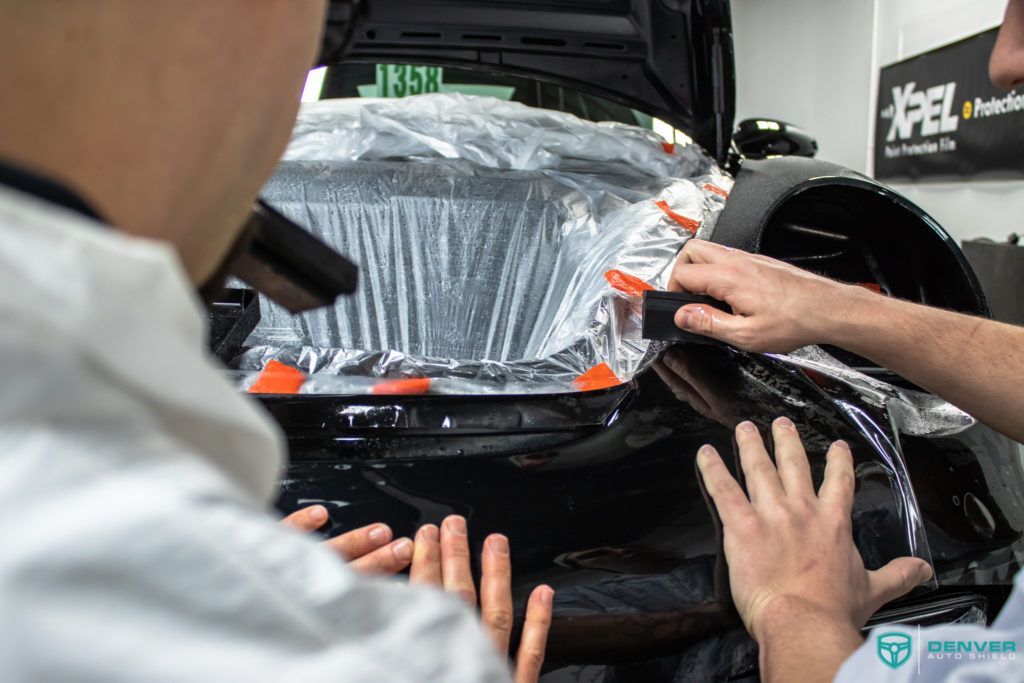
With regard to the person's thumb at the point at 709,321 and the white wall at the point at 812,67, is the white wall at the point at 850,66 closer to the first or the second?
the white wall at the point at 812,67

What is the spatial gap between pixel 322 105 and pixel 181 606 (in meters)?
1.79

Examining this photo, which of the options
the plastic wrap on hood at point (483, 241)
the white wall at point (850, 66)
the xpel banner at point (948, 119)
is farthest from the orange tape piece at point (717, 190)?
the white wall at point (850, 66)

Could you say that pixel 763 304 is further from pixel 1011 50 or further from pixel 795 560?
pixel 1011 50

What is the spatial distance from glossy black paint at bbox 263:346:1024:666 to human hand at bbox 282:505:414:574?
0.05 ft

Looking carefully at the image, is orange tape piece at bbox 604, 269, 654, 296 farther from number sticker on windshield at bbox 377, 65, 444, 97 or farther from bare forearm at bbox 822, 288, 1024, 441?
number sticker on windshield at bbox 377, 65, 444, 97

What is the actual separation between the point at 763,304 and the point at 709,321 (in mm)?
62

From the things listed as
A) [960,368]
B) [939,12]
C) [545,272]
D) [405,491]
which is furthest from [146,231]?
[939,12]

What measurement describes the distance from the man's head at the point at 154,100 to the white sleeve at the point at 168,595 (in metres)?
0.10

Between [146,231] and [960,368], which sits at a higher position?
[146,231]

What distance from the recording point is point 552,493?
2.49ft

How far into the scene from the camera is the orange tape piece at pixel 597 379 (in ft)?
2.97

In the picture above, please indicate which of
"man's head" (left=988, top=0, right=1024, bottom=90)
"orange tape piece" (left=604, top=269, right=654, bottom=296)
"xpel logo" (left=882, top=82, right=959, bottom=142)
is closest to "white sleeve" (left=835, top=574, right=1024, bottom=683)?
"orange tape piece" (left=604, top=269, right=654, bottom=296)

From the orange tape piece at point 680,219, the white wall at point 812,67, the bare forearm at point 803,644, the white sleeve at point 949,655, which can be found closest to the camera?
the white sleeve at point 949,655

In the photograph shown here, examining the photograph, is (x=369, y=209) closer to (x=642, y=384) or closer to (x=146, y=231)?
(x=642, y=384)
